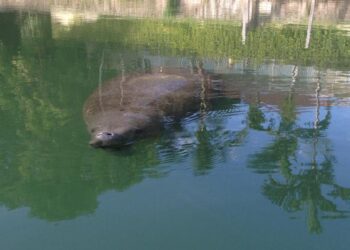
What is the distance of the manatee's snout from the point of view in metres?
5.80

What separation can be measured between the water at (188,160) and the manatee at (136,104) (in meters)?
0.19

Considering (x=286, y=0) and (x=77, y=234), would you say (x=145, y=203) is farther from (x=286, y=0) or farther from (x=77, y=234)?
(x=286, y=0)

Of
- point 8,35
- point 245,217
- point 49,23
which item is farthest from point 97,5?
point 245,217

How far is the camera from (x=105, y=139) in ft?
19.1

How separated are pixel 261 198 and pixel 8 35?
11.7 metres

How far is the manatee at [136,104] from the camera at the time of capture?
6.10 m

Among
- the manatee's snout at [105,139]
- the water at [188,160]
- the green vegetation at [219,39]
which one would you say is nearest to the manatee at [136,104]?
the manatee's snout at [105,139]

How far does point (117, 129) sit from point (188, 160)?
38.2 inches

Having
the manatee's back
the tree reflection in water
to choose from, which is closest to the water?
the tree reflection in water

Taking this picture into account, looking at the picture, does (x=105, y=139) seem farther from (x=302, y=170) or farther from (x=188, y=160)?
(x=302, y=170)

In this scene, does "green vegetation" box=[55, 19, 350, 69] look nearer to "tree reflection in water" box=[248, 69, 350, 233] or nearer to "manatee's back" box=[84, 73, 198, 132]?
"manatee's back" box=[84, 73, 198, 132]

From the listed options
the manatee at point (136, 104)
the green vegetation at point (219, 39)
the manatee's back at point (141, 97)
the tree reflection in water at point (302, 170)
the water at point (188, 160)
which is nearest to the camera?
the water at point (188, 160)

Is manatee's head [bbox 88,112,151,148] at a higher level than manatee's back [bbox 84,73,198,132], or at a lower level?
lower

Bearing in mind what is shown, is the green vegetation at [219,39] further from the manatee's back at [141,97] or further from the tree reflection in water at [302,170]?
the tree reflection in water at [302,170]
